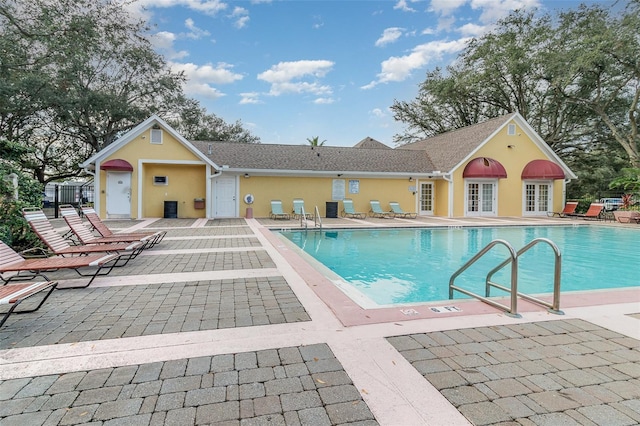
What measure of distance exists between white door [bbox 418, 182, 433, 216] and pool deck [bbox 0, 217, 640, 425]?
1727 centimetres

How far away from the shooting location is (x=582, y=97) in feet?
87.7

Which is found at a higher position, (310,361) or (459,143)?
(459,143)

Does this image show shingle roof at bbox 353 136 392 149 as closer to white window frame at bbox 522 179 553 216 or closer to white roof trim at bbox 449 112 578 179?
white roof trim at bbox 449 112 578 179

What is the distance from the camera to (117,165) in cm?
1644

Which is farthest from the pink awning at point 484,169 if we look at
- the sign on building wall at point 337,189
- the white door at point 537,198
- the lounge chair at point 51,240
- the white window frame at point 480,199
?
the lounge chair at point 51,240

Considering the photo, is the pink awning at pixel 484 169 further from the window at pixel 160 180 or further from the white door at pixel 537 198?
the window at pixel 160 180

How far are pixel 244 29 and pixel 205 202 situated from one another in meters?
8.61

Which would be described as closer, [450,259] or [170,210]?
[450,259]

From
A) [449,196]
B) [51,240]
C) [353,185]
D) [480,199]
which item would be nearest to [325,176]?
[353,185]

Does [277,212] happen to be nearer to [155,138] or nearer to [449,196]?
[155,138]

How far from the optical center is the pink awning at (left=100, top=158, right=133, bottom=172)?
648 inches

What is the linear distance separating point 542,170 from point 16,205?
2446 cm

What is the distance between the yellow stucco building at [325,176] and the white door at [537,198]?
0.21 feet

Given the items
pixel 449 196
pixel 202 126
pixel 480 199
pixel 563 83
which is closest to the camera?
pixel 449 196
